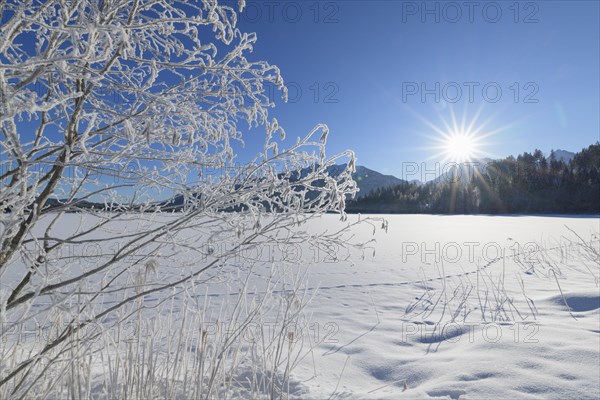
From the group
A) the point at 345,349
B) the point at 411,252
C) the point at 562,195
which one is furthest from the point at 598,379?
the point at 562,195

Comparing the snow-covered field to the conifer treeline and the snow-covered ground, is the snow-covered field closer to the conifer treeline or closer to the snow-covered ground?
the snow-covered ground

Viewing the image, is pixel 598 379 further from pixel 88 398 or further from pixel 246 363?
pixel 88 398

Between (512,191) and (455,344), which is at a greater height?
(512,191)

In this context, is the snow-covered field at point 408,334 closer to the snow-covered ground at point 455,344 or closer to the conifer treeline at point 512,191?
the snow-covered ground at point 455,344

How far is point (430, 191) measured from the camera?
1948 inches

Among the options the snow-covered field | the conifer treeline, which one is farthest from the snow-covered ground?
A: the conifer treeline

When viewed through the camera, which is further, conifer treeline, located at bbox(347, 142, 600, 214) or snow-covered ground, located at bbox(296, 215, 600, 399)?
conifer treeline, located at bbox(347, 142, 600, 214)

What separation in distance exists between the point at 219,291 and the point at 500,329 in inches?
155

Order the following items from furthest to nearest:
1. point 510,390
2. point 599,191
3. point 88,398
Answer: point 599,191 < point 510,390 < point 88,398

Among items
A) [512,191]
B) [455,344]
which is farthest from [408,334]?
[512,191]

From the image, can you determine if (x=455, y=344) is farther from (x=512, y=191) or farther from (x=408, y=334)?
(x=512, y=191)

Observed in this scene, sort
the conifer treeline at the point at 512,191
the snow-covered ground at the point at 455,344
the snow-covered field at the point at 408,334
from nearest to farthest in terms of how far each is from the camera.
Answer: the snow-covered field at the point at 408,334 → the snow-covered ground at the point at 455,344 → the conifer treeline at the point at 512,191

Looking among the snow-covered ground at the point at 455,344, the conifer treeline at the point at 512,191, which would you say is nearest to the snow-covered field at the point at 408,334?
the snow-covered ground at the point at 455,344

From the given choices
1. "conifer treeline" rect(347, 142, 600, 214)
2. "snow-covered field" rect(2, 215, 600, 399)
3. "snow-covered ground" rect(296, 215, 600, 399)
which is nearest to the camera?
"snow-covered field" rect(2, 215, 600, 399)
